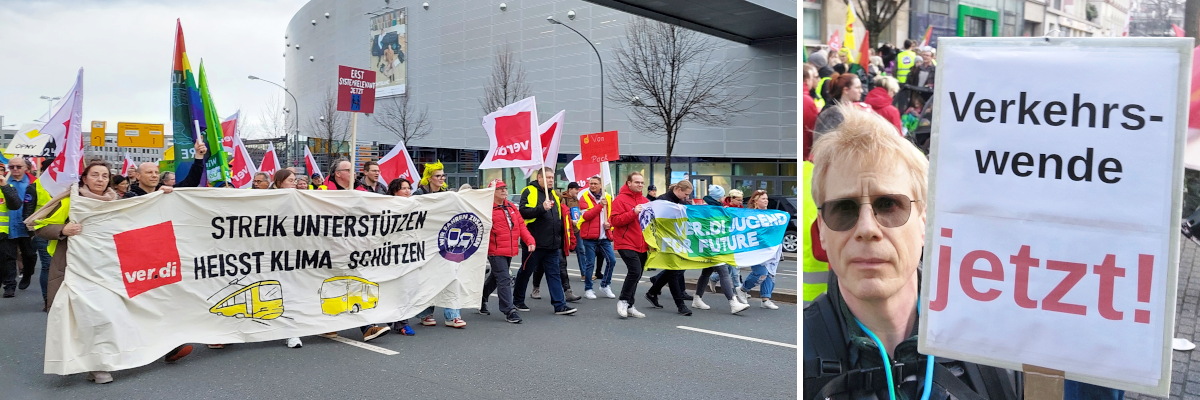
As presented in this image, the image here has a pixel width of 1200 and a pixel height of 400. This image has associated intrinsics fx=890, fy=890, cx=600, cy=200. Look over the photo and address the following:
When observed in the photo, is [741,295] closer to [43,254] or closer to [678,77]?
[43,254]

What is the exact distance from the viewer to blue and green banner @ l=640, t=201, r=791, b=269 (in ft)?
29.9

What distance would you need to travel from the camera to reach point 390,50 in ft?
171

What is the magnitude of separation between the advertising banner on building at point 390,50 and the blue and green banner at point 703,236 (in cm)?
4375

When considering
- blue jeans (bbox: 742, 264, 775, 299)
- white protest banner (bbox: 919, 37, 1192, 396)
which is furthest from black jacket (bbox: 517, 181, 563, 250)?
white protest banner (bbox: 919, 37, 1192, 396)

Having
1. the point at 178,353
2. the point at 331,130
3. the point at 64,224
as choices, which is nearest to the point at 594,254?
the point at 178,353

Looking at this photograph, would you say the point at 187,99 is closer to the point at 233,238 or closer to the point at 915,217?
the point at 233,238

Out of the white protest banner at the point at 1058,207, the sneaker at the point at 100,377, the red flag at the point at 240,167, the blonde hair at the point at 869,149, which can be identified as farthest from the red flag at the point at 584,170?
the white protest banner at the point at 1058,207

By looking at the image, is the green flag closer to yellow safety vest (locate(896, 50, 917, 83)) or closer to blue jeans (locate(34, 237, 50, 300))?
blue jeans (locate(34, 237, 50, 300))

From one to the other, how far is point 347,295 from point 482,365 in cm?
170

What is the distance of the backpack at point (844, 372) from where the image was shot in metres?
2.30

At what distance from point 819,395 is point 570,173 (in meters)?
15.3

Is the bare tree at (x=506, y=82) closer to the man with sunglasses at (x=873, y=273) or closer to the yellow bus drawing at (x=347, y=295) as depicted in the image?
the yellow bus drawing at (x=347, y=295)

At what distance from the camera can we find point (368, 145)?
56156 mm

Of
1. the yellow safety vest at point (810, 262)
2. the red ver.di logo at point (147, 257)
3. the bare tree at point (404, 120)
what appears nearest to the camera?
the yellow safety vest at point (810, 262)
